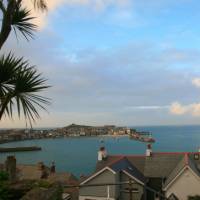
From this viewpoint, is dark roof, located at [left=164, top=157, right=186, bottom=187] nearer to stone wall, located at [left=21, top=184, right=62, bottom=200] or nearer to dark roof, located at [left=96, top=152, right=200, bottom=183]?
dark roof, located at [left=96, top=152, right=200, bottom=183]

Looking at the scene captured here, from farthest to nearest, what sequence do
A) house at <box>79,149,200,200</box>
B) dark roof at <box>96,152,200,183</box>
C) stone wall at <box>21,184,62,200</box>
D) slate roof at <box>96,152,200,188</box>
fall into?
dark roof at <box>96,152,200,183</box>, slate roof at <box>96,152,200,188</box>, house at <box>79,149,200,200</box>, stone wall at <box>21,184,62,200</box>

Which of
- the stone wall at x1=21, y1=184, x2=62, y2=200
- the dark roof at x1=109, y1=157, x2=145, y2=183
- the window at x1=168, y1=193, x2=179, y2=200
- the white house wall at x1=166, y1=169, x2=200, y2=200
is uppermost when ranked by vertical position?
the stone wall at x1=21, y1=184, x2=62, y2=200

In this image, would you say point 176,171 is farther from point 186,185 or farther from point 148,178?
point 148,178

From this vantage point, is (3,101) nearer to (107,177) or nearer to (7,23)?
(7,23)

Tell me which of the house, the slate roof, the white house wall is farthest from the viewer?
the slate roof

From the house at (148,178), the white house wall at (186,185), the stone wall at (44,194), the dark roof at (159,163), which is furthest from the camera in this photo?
the dark roof at (159,163)

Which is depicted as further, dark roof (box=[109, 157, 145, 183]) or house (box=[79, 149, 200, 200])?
dark roof (box=[109, 157, 145, 183])

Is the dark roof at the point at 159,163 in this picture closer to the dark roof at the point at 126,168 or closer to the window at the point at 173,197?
the dark roof at the point at 126,168

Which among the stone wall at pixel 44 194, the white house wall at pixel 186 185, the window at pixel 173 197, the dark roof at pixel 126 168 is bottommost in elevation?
the window at pixel 173 197

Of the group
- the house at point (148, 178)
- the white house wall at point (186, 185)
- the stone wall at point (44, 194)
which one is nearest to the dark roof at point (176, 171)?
the house at point (148, 178)

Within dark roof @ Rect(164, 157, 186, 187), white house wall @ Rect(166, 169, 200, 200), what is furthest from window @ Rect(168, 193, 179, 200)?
dark roof @ Rect(164, 157, 186, 187)

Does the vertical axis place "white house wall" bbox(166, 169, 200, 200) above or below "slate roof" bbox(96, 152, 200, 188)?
below

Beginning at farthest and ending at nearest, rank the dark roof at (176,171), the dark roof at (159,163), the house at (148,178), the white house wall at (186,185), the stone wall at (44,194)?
the dark roof at (159,163) → the dark roof at (176,171) → the white house wall at (186,185) → the house at (148,178) → the stone wall at (44,194)

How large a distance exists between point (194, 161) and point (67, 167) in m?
74.1
